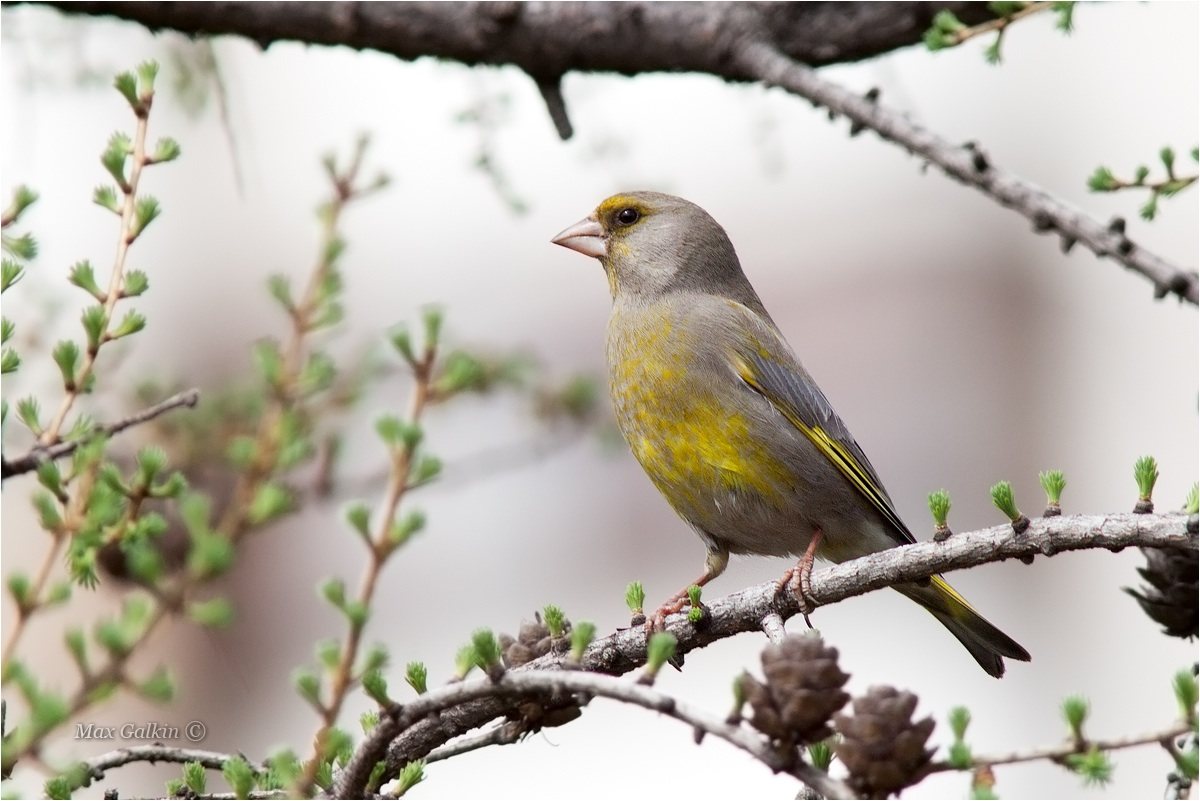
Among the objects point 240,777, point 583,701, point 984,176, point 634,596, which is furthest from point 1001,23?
point 240,777

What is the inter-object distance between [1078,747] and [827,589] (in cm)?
88

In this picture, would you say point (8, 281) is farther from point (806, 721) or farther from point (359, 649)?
point (806, 721)

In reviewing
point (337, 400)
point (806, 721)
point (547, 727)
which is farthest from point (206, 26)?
point (806, 721)

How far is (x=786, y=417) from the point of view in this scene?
3688mm

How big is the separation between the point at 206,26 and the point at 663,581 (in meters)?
5.21

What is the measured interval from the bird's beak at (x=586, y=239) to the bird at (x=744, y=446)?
0.96 ft

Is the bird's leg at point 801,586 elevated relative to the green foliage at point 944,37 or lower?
lower

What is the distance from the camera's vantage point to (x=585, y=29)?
3506 mm

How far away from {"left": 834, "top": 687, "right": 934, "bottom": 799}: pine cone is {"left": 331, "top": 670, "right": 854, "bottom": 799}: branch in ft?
0.23

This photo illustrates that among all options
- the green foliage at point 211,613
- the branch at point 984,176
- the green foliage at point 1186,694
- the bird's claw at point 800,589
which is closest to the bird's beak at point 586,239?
the branch at point 984,176

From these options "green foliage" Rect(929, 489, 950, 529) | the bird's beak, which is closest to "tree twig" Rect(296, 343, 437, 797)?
"green foliage" Rect(929, 489, 950, 529)

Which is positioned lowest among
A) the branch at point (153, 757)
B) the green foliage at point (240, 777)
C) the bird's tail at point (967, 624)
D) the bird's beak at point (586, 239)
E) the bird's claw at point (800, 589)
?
the green foliage at point (240, 777)

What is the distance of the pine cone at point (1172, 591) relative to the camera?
239 cm

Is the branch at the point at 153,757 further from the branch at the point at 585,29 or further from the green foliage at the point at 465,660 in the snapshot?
the branch at the point at 585,29
